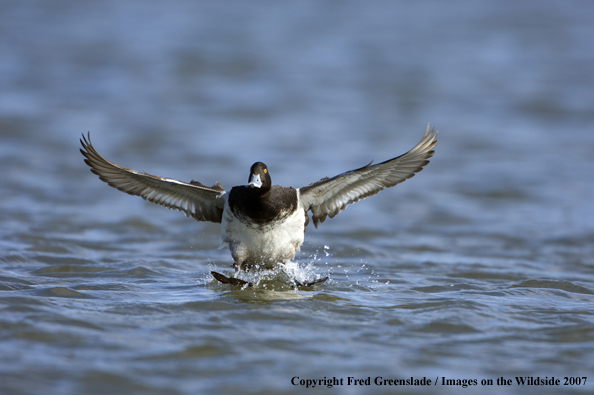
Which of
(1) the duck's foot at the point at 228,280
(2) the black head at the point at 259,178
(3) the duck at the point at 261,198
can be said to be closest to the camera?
(2) the black head at the point at 259,178

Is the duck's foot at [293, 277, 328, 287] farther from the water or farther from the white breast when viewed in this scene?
the white breast

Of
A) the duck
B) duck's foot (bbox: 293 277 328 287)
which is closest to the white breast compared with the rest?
the duck

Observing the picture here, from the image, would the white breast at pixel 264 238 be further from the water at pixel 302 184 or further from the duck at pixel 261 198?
the water at pixel 302 184

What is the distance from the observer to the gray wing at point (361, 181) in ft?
24.1

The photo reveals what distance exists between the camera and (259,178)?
686 cm

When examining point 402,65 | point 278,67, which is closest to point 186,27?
point 278,67

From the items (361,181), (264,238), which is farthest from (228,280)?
(361,181)

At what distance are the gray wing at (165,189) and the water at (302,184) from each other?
860 mm

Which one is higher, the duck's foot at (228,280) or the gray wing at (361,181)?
the gray wing at (361,181)

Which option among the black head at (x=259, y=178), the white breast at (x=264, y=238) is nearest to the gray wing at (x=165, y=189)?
the white breast at (x=264, y=238)

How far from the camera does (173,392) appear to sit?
4.59 metres

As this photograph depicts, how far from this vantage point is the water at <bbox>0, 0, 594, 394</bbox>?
5281 millimetres

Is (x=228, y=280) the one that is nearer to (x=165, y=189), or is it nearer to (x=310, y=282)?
(x=310, y=282)

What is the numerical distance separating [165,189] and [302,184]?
18.1 ft
